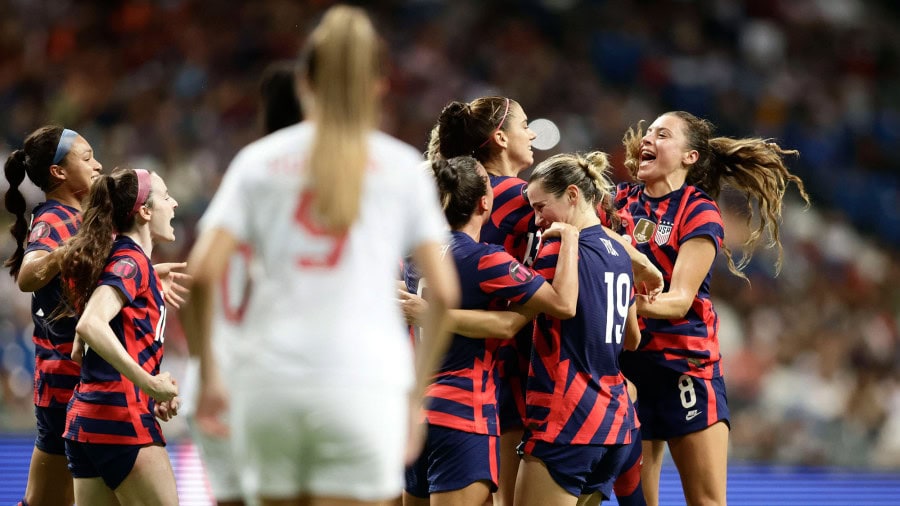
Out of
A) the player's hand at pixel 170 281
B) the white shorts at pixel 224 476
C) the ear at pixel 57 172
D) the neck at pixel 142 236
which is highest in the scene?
the ear at pixel 57 172

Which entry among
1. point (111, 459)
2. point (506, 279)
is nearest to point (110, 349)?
point (111, 459)

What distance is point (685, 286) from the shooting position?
5027 millimetres

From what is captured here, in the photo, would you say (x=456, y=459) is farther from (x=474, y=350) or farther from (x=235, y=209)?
(x=235, y=209)

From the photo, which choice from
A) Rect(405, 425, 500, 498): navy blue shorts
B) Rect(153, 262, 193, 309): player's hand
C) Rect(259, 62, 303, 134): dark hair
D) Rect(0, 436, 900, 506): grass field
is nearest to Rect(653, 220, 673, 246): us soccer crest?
Rect(405, 425, 500, 498): navy blue shorts

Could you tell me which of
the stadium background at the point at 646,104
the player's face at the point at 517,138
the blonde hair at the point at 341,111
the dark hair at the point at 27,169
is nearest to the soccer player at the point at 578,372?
the player's face at the point at 517,138

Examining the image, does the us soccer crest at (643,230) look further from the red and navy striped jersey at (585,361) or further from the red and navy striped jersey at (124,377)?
the red and navy striped jersey at (124,377)

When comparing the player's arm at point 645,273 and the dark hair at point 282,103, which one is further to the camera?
the player's arm at point 645,273

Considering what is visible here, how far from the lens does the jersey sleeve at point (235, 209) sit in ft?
9.16

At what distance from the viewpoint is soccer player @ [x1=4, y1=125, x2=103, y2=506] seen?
16.7ft

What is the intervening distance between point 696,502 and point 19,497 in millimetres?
4040

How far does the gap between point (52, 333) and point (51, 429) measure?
43 cm

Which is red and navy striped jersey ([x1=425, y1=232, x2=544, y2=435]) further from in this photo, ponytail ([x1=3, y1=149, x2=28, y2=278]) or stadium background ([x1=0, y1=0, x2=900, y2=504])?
stadium background ([x1=0, y1=0, x2=900, y2=504])

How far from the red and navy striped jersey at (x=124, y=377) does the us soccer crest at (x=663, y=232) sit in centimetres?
225

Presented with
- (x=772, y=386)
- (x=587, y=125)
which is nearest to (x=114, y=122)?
(x=587, y=125)
